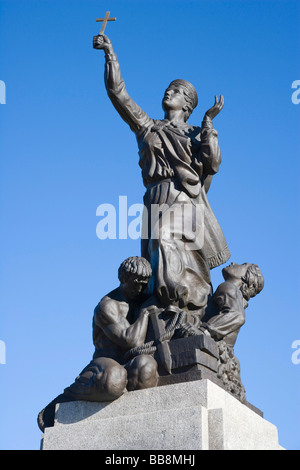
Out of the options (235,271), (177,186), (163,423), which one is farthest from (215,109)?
(163,423)

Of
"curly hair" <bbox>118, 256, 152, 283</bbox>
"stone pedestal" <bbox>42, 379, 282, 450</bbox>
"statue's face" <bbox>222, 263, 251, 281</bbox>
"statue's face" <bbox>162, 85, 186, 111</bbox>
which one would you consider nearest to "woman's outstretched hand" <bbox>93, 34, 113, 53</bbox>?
"statue's face" <bbox>162, 85, 186, 111</bbox>

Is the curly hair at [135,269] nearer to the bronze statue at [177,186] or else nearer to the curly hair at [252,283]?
the bronze statue at [177,186]

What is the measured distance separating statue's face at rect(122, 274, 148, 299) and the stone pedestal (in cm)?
142

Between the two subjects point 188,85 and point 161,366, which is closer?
point 161,366

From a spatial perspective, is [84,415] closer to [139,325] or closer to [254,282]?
[139,325]

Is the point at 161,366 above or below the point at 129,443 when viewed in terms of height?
above

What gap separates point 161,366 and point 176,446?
111 centimetres

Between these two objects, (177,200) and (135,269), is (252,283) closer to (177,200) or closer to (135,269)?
(177,200)

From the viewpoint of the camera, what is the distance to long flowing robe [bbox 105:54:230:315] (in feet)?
28.1
